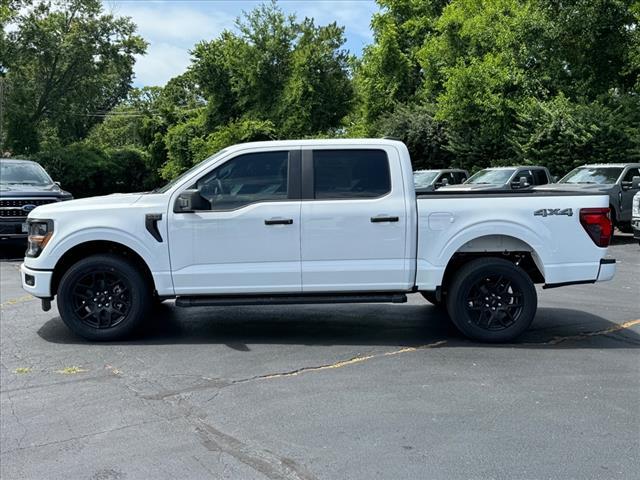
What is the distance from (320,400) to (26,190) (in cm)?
1059

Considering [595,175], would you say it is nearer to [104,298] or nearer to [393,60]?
[104,298]

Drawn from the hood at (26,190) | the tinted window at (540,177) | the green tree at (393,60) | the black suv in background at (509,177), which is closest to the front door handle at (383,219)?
the hood at (26,190)

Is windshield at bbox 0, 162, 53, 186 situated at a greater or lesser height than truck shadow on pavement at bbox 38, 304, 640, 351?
greater

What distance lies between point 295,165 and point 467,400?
283 cm

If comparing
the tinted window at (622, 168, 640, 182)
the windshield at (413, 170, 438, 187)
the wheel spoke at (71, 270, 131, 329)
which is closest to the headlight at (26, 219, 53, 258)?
the wheel spoke at (71, 270, 131, 329)

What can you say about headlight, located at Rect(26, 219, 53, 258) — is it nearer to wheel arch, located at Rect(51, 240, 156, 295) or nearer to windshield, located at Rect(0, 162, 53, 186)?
wheel arch, located at Rect(51, 240, 156, 295)

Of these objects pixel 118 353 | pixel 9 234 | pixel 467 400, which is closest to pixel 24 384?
pixel 118 353

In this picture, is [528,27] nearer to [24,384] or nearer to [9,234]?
[9,234]

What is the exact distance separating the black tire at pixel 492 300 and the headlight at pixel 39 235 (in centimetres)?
401

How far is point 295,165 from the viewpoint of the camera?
643 cm

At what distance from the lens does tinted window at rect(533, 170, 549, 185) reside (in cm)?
1802

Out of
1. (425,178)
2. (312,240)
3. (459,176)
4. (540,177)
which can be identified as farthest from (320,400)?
(459,176)

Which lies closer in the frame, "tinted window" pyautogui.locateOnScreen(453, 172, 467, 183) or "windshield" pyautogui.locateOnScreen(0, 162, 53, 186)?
"windshield" pyautogui.locateOnScreen(0, 162, 53, 186)

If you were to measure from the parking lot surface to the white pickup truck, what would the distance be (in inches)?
18.7
